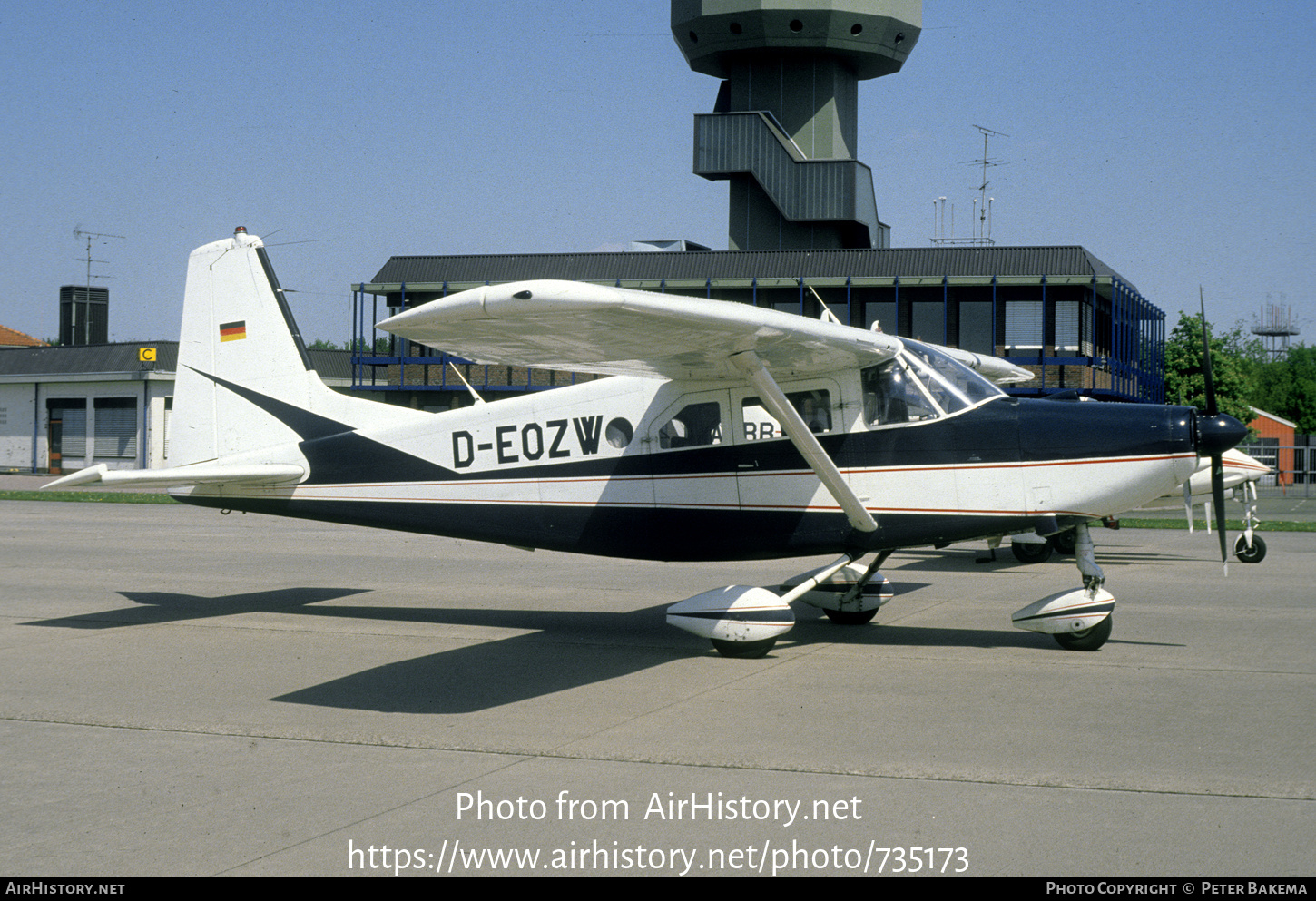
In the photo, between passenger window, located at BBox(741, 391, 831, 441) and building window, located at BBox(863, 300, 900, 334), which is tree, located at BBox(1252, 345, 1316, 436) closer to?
building window, located at BBox(863, 300, 900, 334)

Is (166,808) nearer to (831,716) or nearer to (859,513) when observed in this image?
(831,716)

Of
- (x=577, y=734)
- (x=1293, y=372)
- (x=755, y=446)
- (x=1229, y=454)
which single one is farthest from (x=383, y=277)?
(x=1293, y=372)

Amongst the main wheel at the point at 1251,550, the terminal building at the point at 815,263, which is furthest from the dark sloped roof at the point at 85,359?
the main wheel at the point at 1251,550

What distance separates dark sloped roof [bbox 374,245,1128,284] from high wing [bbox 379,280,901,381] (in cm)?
3099

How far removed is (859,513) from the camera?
30.8ft

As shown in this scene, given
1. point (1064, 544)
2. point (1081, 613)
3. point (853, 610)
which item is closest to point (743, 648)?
point (853, 610)

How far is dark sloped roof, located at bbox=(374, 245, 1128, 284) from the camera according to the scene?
38562 mm

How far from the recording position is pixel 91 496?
116 ft

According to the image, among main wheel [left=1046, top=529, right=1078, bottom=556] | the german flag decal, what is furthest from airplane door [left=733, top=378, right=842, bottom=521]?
main wheel [left=1046, top=529, right=1078, bottom=556]

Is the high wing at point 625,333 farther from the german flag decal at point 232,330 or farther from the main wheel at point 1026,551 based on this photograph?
the main wheel at point 1026,551

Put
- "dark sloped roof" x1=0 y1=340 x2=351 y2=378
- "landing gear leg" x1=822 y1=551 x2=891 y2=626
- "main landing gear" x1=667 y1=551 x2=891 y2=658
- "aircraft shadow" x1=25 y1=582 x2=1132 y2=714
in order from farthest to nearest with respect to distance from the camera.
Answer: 1. "dark sloped roof" x1=0 y1=340 x2=351 y2=378
2. "landing gear leg" x1=822 y1=551 x2=891 y2=626
3. "main landing gear" x1=667 y1=551 x2=891 y2=658
4. "aircraft shadow" x1=25 y1=582 x2=1132 y2=714

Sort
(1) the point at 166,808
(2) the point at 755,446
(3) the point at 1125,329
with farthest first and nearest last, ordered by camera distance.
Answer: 1. (3) the point at 1125,329
2. (2) the point at 755,446
3. (1) the point at 166,808

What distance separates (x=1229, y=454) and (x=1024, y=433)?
38.3ft

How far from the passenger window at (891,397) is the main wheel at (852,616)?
2237 millimetres
